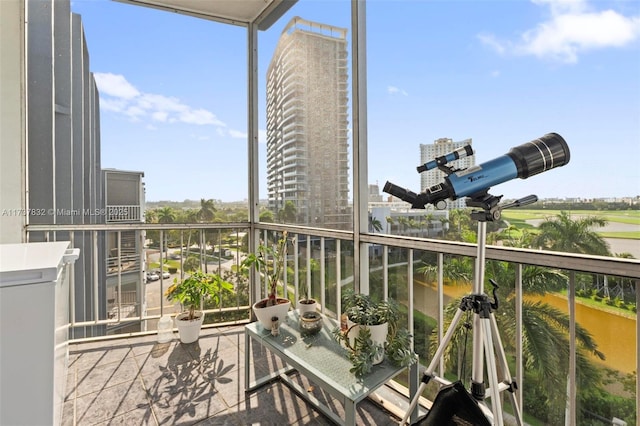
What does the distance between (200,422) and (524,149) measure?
1.92 meters

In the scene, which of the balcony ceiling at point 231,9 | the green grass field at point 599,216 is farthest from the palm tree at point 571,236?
the balcony ceiling at point 231,9

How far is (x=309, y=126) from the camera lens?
7.88 feet

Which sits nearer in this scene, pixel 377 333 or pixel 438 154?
pixel 377 333

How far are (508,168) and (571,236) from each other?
46 cm

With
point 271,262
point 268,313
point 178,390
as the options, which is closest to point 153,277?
point 271,262

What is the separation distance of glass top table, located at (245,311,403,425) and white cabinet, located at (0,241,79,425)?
34.5 inches

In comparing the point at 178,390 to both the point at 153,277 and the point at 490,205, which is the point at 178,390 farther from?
the point at 490,205

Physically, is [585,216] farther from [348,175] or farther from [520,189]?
[348,175]

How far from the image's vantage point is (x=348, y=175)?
1.99 metres

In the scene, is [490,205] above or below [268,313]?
above

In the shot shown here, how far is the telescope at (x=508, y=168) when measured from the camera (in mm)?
937

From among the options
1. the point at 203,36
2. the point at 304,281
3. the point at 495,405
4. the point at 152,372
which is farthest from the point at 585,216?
the point at 203,36

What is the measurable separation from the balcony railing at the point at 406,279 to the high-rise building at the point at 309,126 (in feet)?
0.74

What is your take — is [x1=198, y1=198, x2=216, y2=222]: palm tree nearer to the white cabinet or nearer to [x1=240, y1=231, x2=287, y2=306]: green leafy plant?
Result: [x1=240, y1=231, x2=287, y2=306]: green leafy plant
